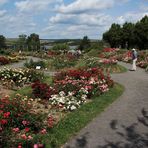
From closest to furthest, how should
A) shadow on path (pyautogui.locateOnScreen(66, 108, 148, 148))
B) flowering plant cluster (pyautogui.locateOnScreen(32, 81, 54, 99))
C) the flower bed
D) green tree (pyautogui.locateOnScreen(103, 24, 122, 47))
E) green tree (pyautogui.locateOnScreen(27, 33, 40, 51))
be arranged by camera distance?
shadow on path (pyautogui.locateOnScreen(66, 108, 148, 148)) < the flower bed < flowering plant cluster (pyautogui.locateOnScreen(32, 81, 54, 99)) < green tree (pyautogui.locateOnScreen(27, 33, 40, 51)) < green tree (pyautogui.locateOnScreen(103, 24, 122, 47))

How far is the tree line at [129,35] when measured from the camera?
6162 centimetres

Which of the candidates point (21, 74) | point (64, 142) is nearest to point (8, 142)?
point (64, 142)

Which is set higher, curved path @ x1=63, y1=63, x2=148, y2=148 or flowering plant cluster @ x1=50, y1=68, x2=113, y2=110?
flowering plant cluster @ x1=50, y1=68, x2=113, y2=110

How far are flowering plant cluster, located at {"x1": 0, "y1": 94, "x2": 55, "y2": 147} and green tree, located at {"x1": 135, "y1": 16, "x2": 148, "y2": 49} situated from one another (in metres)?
53.2

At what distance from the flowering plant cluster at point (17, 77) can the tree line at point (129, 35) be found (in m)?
45.8

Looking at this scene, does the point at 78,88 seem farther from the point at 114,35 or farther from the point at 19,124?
the point at 114,35

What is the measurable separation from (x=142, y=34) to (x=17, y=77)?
156 feet

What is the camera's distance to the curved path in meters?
7.90

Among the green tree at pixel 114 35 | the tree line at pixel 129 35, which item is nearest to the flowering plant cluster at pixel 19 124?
the tree line at pixel 129 35

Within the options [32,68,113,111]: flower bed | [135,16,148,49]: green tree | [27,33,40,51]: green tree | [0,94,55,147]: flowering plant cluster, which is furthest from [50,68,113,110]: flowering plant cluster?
[27,33,40,51]: green tree

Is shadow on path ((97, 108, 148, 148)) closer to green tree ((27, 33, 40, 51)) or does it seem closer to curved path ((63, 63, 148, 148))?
curved path ((63, 63, 148, 148))

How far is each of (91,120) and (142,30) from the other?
177 feet

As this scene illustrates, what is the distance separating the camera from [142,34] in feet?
201

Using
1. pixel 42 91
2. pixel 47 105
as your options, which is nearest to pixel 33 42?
pixel 42 91
